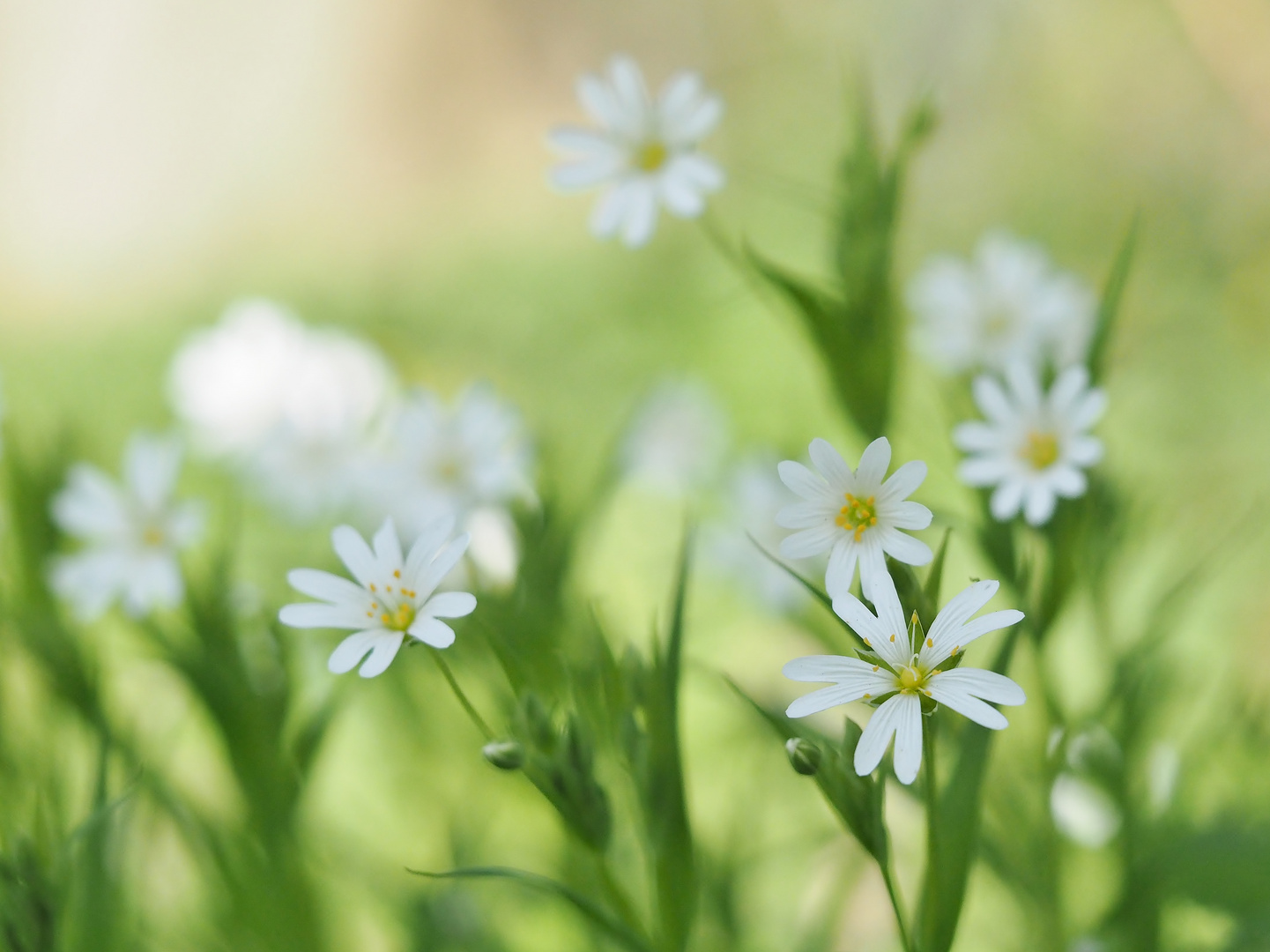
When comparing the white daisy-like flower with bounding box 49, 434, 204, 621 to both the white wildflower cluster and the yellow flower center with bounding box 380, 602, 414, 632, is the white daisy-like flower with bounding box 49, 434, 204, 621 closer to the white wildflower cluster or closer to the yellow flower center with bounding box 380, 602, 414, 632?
the yellow flower center with bounding box 380, 602, 414, 632

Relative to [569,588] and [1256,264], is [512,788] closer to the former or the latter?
[569,588]

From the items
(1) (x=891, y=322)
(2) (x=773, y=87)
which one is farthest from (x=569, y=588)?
(2) (x=773, y=87)

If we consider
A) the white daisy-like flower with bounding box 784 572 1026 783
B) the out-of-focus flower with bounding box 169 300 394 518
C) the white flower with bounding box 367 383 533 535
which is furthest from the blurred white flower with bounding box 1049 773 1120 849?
the out-of-focus flower with bounding box 169 300 394 518

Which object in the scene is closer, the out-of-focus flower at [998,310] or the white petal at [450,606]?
the white petal at [450,606]

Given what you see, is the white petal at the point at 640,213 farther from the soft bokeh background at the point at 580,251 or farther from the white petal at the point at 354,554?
the white petal at the point at 354,554

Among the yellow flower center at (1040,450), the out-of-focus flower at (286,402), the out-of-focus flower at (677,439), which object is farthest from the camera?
the out-of-focus flower at (677,439)

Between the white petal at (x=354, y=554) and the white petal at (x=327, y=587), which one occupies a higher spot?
the white petal at (x=354, y=554)

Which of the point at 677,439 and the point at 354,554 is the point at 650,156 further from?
the point at 677,439

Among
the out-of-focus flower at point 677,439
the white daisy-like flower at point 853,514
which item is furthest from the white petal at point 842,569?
the out-of-focus flower at point 677,439
